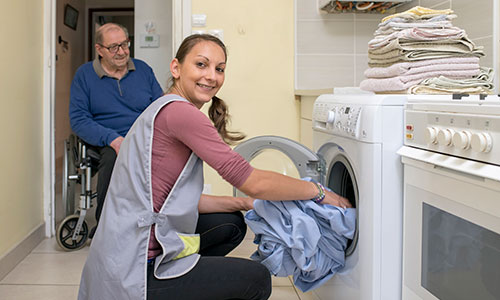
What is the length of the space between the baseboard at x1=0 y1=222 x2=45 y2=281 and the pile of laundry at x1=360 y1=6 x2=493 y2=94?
6.54ft

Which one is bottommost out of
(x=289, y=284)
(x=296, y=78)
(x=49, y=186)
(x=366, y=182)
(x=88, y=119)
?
(x=289, y=284)

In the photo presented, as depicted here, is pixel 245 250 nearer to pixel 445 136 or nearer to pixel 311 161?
pixel 311 161

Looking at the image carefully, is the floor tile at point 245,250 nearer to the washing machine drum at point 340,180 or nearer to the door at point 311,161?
the door at point 311,161

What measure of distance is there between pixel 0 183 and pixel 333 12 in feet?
7.30

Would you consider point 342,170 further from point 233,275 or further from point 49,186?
point 49,186

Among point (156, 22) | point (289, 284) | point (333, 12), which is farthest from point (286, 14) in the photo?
point (289, 284)

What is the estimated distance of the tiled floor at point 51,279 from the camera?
7.75ft

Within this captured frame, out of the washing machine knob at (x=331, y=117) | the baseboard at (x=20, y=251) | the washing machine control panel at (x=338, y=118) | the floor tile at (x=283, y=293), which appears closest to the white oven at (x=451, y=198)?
the washing machine control panel at (x=338, y=118)

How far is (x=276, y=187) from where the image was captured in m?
1.49

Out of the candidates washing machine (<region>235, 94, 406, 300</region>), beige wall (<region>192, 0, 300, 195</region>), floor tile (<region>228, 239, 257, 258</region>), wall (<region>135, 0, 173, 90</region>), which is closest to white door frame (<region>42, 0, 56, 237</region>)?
wall (<region>135, 0, 173, 90</region>)

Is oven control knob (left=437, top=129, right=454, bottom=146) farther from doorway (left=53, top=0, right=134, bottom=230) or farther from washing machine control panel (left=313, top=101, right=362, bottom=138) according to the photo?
doorway (left=53, top=0, right=134, bottom=230)

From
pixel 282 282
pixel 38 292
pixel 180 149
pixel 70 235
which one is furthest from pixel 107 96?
pixel 180 149

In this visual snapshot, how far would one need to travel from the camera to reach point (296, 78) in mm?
3598

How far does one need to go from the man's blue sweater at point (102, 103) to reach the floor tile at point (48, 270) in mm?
647
